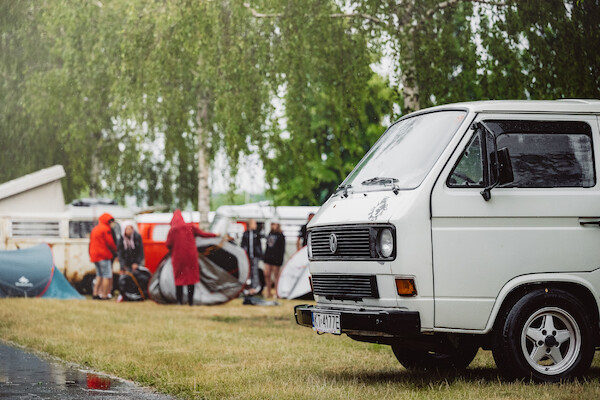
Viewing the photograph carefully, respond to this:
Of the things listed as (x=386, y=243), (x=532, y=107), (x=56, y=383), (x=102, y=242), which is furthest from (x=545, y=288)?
(x=102, y=242)

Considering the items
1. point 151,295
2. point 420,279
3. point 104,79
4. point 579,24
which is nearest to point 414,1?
point 579,24

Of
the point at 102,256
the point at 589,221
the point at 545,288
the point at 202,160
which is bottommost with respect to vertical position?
the point at 102,256

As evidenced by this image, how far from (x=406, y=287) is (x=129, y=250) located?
16.0 metres

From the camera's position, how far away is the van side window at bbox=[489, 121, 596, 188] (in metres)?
8.82

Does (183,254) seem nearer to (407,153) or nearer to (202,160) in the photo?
(202,160)

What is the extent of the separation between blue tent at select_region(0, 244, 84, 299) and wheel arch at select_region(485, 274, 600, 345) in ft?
49.7

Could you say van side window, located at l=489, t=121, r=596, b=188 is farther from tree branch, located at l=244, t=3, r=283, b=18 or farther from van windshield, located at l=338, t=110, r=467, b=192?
tree branch, located at l=244, t=3, r=283, b=18

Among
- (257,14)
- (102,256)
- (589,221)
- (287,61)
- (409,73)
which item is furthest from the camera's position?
(102,256)

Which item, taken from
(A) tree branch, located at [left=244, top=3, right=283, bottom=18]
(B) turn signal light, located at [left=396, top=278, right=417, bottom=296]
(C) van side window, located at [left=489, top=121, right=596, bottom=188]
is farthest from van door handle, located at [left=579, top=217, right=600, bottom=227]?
(A) tree branch, located at [left=244, top=3, right=283, bottom=18]

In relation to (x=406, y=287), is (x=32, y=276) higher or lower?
lower

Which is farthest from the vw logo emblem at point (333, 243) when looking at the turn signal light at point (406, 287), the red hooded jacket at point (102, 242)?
the red hooded jacket at point (102, 242)

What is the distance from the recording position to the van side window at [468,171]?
8594mm

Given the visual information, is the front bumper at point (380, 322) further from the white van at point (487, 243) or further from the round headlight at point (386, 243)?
the round headlight at point (386, 243)

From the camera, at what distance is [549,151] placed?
8.93m
